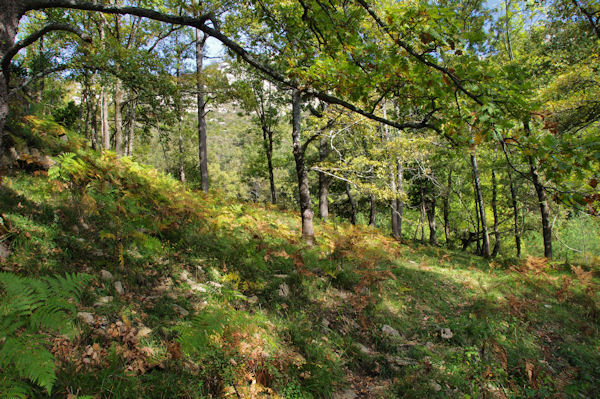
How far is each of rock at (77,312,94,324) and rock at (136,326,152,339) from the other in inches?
18.9

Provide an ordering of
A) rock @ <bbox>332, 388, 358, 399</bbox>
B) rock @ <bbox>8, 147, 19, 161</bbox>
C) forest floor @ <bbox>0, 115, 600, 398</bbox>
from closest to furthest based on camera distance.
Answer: forest floor @ <bbox>0, 115, 600, 398</bbox>, rock @ <bbox>332, 388, 358, 399</bbox>, rock @ <bbox>8, 147, 19, 161</bbox>

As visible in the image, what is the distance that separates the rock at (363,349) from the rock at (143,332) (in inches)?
119

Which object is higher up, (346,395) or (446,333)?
(346,395)

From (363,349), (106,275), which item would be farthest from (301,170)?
(106,275)

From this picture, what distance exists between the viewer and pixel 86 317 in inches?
118

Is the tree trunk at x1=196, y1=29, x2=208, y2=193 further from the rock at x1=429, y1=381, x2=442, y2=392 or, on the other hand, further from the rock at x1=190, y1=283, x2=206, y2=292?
the rock at x1=429, y1=381, x2=442, y2=392

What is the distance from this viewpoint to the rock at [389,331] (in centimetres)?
512

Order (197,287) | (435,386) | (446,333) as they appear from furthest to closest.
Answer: (446,333) → (197,287) → (435,386)

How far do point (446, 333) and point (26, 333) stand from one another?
602cm

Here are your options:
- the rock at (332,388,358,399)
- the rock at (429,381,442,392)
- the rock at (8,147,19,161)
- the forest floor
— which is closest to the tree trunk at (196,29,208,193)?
the forest floor

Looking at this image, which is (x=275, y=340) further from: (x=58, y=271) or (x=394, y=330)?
(x=58, y=271)

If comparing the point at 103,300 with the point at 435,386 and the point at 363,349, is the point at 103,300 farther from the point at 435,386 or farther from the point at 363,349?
the point at 435,386

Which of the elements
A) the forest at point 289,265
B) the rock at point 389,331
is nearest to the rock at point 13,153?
the forest at point 289,265

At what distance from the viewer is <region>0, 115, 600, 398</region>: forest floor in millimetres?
2863
